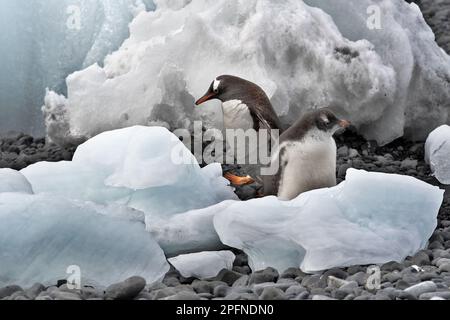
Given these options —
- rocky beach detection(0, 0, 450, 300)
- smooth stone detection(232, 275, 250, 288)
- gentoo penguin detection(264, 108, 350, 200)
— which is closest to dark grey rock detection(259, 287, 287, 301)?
rocky beach detection(0, 0, 450, 300)

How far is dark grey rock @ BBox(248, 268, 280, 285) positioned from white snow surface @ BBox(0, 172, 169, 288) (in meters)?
0.28

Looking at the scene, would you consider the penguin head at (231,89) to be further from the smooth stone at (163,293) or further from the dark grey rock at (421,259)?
the smooth stone at (163,293)

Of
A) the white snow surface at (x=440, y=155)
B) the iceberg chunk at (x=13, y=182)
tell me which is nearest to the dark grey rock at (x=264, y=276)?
the iceberg chunk at (x=13, y=182)

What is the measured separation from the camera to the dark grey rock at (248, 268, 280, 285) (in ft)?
8.38

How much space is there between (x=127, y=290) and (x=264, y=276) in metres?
0.50

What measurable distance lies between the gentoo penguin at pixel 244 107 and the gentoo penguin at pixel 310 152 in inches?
Answer: 18.2

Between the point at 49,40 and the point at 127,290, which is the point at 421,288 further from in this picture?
the point at 49,40

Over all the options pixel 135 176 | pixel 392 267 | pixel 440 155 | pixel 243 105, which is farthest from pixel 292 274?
pixel 440 155

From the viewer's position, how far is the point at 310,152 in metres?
3.00

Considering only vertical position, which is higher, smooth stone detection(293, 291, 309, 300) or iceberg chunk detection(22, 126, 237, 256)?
iceberg chunk detection(22, 126, 237, 256)

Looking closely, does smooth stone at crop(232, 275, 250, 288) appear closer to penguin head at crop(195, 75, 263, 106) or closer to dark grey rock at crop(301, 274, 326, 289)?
dark grey rock at crop(301, 274, 326, 289)

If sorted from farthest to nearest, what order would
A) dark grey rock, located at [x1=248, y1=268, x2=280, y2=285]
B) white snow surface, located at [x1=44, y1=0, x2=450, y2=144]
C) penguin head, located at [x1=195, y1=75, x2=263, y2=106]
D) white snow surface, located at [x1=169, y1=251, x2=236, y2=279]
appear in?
white snow surface, located at [x1=44, y1=0, x2=450, y2=144]
penguin head, located at [x1=195, y1=75, x2=263, y2=106]
white snow surface, located at [x1=169, y1=251, x2=236, y2=279]
dark grey rock, located at [x1=248, y1=268, x2=280, y2=285]

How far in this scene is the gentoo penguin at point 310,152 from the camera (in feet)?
9.86

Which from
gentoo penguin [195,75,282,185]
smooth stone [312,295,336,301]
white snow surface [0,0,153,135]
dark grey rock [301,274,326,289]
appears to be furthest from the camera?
white snow surface [0,0,153,135]
